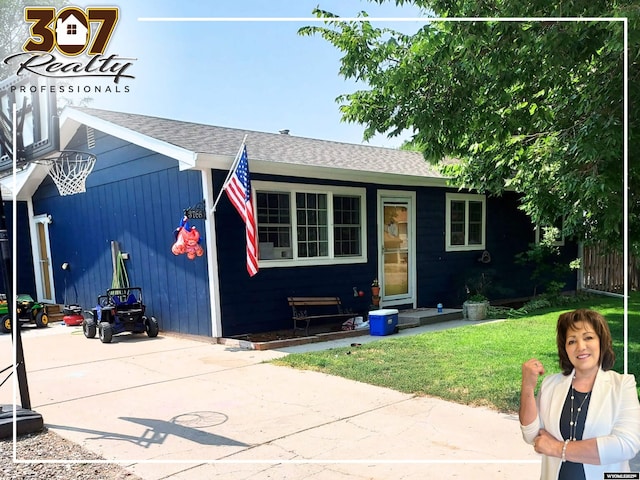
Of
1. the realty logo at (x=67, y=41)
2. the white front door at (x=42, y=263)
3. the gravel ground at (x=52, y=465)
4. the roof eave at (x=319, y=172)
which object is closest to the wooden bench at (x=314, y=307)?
the roof eave at (x=319, y=172)

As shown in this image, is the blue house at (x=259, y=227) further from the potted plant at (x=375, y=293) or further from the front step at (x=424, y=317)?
the front step at (x=424, y=317)

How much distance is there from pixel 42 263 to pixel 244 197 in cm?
787

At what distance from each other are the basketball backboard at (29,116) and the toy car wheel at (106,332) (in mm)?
3864

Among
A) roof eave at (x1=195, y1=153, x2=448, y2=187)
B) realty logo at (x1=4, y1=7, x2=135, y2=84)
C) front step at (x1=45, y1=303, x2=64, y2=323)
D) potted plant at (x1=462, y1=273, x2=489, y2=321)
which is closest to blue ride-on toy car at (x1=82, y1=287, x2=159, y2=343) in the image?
roof eave at (x1=195, y1=153, x2=448, y2=187)

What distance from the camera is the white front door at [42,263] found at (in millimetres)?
11609

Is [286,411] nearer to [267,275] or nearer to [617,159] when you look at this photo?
[617,159]

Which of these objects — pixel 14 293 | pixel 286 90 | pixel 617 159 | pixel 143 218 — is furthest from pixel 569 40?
pixel 143 218

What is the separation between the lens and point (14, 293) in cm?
367

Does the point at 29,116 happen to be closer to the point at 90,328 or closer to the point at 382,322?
the point at 90,328

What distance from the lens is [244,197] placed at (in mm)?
6523

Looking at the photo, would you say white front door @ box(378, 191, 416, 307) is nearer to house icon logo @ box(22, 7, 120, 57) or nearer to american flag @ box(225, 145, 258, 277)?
american flag @ box(225, 145, 258, 277)

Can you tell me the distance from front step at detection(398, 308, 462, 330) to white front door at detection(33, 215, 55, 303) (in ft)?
27.1

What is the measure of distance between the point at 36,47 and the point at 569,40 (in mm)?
3988

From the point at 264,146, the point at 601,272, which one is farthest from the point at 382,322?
the point at 601,272
